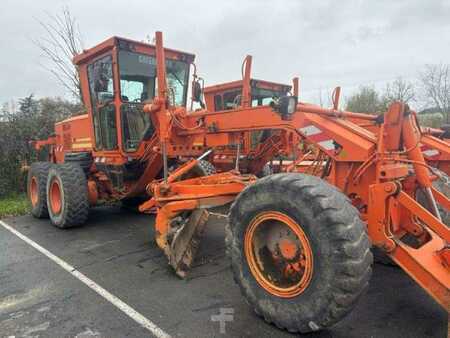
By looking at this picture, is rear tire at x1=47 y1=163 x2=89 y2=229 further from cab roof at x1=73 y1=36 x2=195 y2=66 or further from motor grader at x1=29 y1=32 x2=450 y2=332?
→ cab roof at x1=73 y1=36 x2=195 y2=66

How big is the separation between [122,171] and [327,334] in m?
4.43

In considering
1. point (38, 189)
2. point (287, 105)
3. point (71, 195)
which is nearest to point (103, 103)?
point (71, 195)

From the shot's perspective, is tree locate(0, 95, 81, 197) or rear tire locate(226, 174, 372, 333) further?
tree locate(0, 95, 81, 197)

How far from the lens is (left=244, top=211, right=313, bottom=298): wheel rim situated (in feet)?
9.06

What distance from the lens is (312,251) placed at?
2.64m

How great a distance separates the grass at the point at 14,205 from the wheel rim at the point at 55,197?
72.8 inches

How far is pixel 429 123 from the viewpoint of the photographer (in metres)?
14.7

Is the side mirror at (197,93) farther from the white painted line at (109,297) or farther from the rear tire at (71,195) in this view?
the white painted line at (109,297)

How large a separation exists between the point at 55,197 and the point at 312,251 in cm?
562

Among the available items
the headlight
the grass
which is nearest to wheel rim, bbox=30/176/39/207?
the grass

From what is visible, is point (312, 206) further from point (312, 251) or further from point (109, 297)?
point (109, 297)

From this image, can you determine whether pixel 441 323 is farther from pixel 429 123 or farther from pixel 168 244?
pixel 429 123

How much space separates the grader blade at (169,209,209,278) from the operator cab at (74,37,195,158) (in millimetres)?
2183

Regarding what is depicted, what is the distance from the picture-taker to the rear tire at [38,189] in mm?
7020
